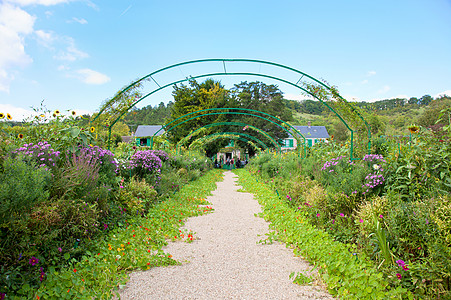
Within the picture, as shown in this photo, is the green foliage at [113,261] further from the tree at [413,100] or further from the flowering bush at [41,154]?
the tree at [413,100]

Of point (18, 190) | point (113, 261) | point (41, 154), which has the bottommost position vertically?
point (113, 261)

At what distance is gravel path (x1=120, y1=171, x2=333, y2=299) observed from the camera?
8.97 ft

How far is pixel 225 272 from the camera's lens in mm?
3279

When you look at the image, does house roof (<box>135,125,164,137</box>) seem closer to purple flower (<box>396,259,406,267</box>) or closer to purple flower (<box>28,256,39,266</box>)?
purple flower (<box>28,256,39,266</box>)

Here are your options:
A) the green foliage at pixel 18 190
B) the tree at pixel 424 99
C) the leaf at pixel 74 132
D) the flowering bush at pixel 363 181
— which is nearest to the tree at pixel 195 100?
the flowering bush at pixel 363 181

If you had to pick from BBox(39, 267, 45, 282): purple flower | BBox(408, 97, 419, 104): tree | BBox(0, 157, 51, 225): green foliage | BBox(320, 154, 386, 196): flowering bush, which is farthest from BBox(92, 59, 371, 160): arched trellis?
BBox(408, 97, 419, 104): tree

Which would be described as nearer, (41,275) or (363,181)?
(41,275)

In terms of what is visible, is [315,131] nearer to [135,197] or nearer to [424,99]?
[424,99]

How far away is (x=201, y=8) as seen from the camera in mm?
6512

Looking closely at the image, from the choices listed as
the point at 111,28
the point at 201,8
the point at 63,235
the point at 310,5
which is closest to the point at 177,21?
the point at 201,8

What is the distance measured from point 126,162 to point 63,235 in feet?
11.6

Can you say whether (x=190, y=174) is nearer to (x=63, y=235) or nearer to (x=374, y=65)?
(x=374, y=65)

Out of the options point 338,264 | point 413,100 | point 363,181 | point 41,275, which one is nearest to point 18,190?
point 41,275

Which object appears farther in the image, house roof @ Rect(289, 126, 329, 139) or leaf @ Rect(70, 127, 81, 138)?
house roof @ Rect(289, 126, 329, 139)
